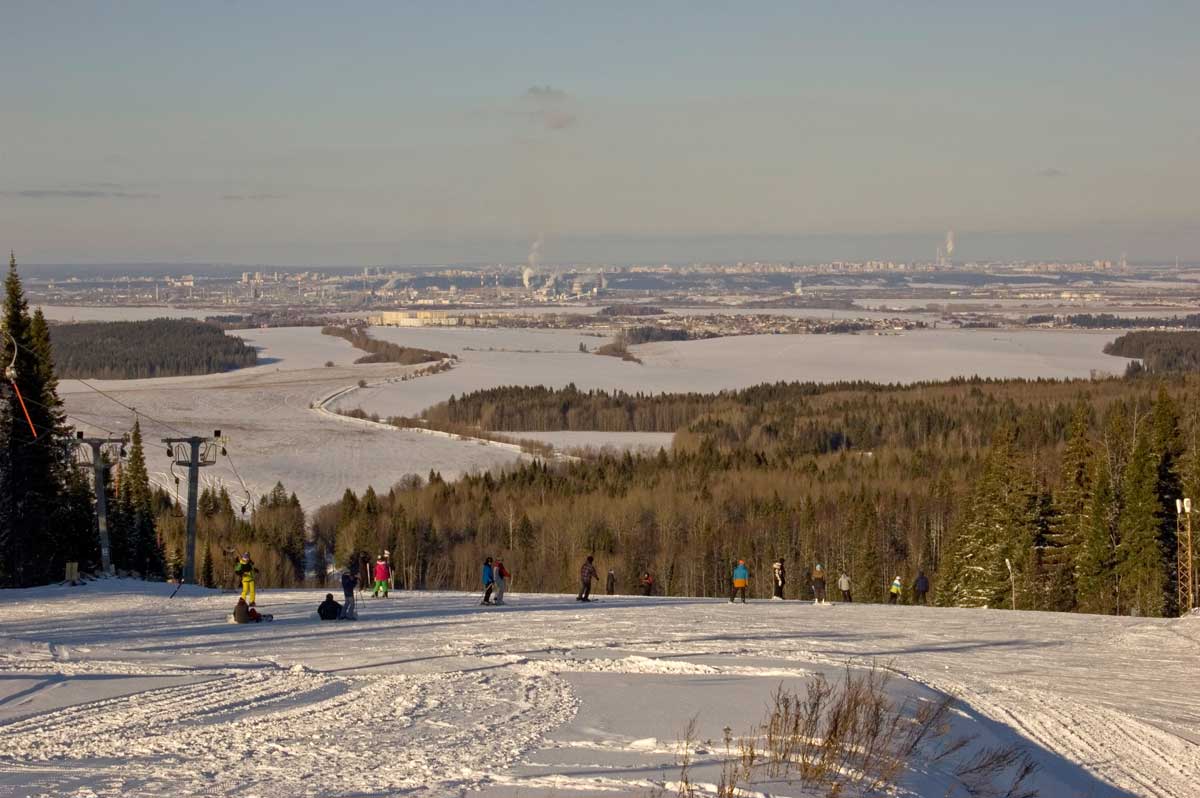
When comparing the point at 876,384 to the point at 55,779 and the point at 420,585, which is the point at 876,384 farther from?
the point at 55,779

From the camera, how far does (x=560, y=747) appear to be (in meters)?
11.9

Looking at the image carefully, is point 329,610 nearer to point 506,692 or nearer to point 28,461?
point 506,692

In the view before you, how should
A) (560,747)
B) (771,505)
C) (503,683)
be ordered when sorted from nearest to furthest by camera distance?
1. (560,747)
2. (503,683)
3. (771,505)

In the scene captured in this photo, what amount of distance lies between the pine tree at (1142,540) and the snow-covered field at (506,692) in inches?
668

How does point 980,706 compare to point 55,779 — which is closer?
point 55,779

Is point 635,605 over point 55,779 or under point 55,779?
under

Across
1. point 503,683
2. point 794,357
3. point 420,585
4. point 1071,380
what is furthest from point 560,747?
point 794,357

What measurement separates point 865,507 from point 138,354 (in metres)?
140

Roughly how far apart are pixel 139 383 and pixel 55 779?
6049 inches

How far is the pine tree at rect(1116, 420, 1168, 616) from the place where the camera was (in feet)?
131

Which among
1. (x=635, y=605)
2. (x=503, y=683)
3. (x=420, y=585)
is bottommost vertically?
(x=420, y=585)

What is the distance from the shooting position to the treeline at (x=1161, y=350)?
464ft

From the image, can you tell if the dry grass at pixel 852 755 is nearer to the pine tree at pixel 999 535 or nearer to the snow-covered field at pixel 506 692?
the snow-covered field at pixel 506 692

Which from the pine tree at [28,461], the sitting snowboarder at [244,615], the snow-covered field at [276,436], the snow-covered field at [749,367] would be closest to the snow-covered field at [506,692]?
the sitting snowboarder at [244,615]
